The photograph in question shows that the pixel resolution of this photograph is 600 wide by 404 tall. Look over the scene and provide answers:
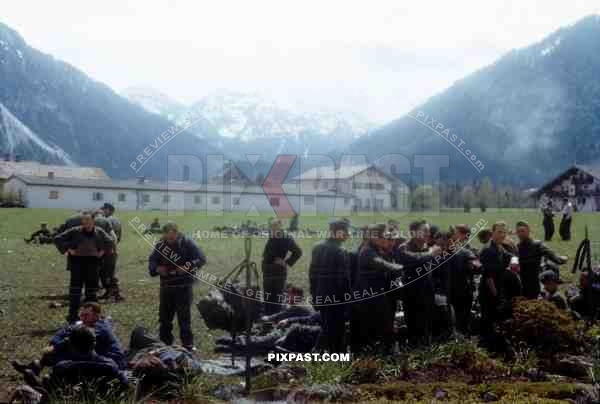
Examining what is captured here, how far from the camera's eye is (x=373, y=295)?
6703mm

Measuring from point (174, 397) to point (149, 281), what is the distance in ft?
23.9

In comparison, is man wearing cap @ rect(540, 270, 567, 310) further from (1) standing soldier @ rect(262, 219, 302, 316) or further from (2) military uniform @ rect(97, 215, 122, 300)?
(2) military uniform @ rect(97, 215, 122, 300)

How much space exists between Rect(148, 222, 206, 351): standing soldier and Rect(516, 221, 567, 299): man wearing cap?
14.7 feet

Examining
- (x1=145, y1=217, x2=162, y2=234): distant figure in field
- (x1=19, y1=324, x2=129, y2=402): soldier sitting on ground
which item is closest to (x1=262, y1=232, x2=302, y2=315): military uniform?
(x1=19, y1=324, x2=129, y2=402): soldier sitting on ground

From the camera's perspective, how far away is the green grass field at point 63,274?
763cm

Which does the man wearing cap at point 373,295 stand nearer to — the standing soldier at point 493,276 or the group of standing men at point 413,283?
the group of standing men at point 413,283

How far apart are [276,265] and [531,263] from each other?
3.72 metres

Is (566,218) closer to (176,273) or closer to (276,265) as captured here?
(276,265)

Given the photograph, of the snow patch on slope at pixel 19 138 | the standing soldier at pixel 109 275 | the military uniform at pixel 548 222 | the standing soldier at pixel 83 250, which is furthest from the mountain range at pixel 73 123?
the military uniform at pixel 548 222

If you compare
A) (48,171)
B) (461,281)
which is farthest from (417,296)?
(48,171)

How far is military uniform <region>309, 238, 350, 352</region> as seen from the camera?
6.76m

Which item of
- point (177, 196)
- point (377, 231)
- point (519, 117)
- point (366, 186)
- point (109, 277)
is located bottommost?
point (109, 277)

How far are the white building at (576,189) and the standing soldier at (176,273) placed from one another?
505 inches

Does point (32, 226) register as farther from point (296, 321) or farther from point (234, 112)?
point (296, 321)
